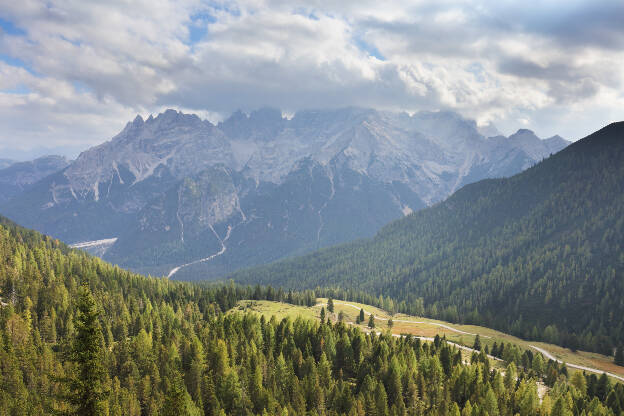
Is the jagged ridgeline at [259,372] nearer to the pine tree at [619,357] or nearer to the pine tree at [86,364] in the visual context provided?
the pine tree at [86,364]

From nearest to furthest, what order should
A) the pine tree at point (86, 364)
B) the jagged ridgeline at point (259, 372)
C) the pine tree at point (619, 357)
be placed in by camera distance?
the pine tree at point (86, 364)
the jagged ridgeline at point (259, 372)
the pine tree at point (619, 357)

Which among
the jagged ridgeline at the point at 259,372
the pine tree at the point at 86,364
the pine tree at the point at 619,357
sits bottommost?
the pine tree at the point at 619,357

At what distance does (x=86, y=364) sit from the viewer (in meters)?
38.2

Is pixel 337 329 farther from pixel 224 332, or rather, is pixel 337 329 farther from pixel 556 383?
pixel 556 383

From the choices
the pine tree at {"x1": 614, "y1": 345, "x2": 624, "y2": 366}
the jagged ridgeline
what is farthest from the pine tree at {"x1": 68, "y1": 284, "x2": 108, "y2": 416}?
the pine tree at {"x1": 614, "y1": 345, "x2": 624, "y2": 366}

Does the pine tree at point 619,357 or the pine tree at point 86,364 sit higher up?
the pine tree at point 86,364

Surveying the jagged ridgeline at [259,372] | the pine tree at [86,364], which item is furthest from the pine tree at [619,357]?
the pine tree at [86,364]

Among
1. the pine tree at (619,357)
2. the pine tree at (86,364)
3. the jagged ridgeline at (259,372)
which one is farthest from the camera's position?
the pine tree at (619,357)

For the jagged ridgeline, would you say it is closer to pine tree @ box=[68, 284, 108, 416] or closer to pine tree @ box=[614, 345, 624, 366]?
pine tree @ box=[68, 284, 108, 416]

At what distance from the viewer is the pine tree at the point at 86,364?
37750 mm

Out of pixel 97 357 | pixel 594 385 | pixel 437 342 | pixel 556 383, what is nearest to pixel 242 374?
pixel 97 357

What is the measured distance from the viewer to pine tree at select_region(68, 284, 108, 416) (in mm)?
37750

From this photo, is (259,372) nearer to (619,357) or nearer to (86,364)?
(86,364)

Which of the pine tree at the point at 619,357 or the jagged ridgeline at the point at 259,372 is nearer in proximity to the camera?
the jagged ridgeline at the point at 259,372
